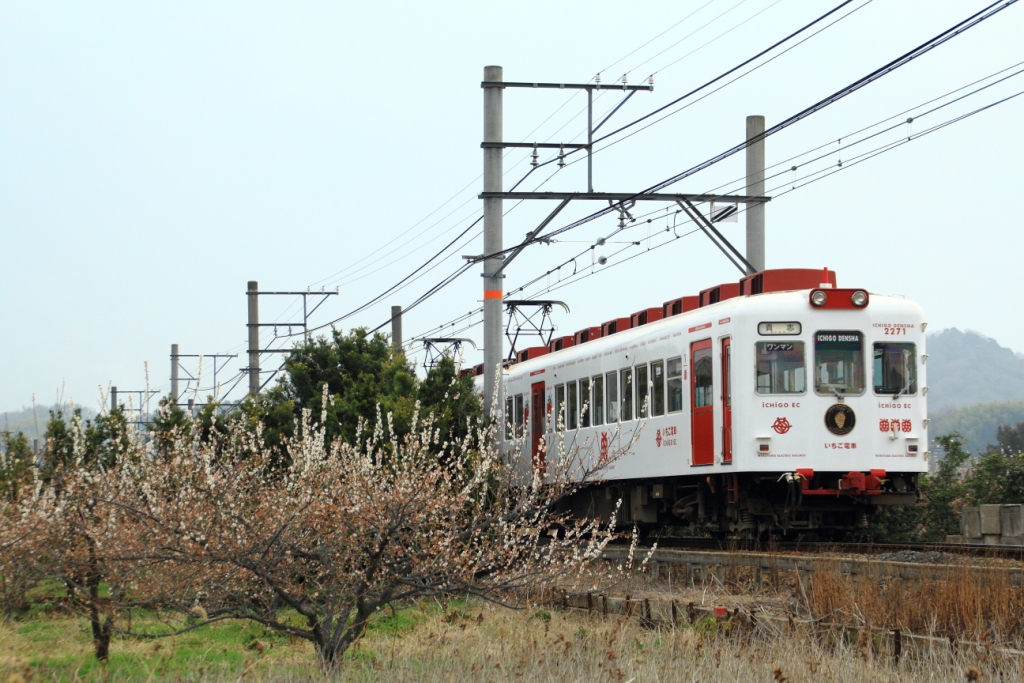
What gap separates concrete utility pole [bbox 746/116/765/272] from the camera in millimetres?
21031

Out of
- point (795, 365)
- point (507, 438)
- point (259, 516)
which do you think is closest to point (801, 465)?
point (795, 365)

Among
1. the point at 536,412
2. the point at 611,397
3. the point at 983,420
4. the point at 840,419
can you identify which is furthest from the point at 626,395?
the point at 983,420

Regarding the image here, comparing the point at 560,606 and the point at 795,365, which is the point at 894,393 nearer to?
the point at 795,365

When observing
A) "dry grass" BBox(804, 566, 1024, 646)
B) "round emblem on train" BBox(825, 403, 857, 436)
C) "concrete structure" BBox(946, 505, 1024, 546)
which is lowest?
"dry grass" BBox(804, 566, 1024, 646)

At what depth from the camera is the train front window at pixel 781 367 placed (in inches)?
661

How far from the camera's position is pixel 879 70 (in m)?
13.5

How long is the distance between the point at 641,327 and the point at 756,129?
4.26 metres

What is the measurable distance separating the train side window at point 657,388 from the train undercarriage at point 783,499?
102 centimetres

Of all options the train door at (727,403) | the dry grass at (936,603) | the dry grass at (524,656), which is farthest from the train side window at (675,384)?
the dry grass at (936,603)

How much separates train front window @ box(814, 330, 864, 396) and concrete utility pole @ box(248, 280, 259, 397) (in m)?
21.7

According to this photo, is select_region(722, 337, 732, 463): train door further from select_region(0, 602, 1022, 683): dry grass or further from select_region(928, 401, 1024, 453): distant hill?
select_region(928, 401, 1024, 453): distant hill

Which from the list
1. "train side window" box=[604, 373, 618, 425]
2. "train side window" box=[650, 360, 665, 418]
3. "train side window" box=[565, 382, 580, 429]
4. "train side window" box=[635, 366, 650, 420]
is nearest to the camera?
"train side window" box=[650, 360, 665, 418]

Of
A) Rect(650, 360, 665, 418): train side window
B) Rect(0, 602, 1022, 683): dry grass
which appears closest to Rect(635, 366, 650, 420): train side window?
Rect(650, 360, 665, 418): train side window

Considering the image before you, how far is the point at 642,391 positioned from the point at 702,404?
1.97 metres
